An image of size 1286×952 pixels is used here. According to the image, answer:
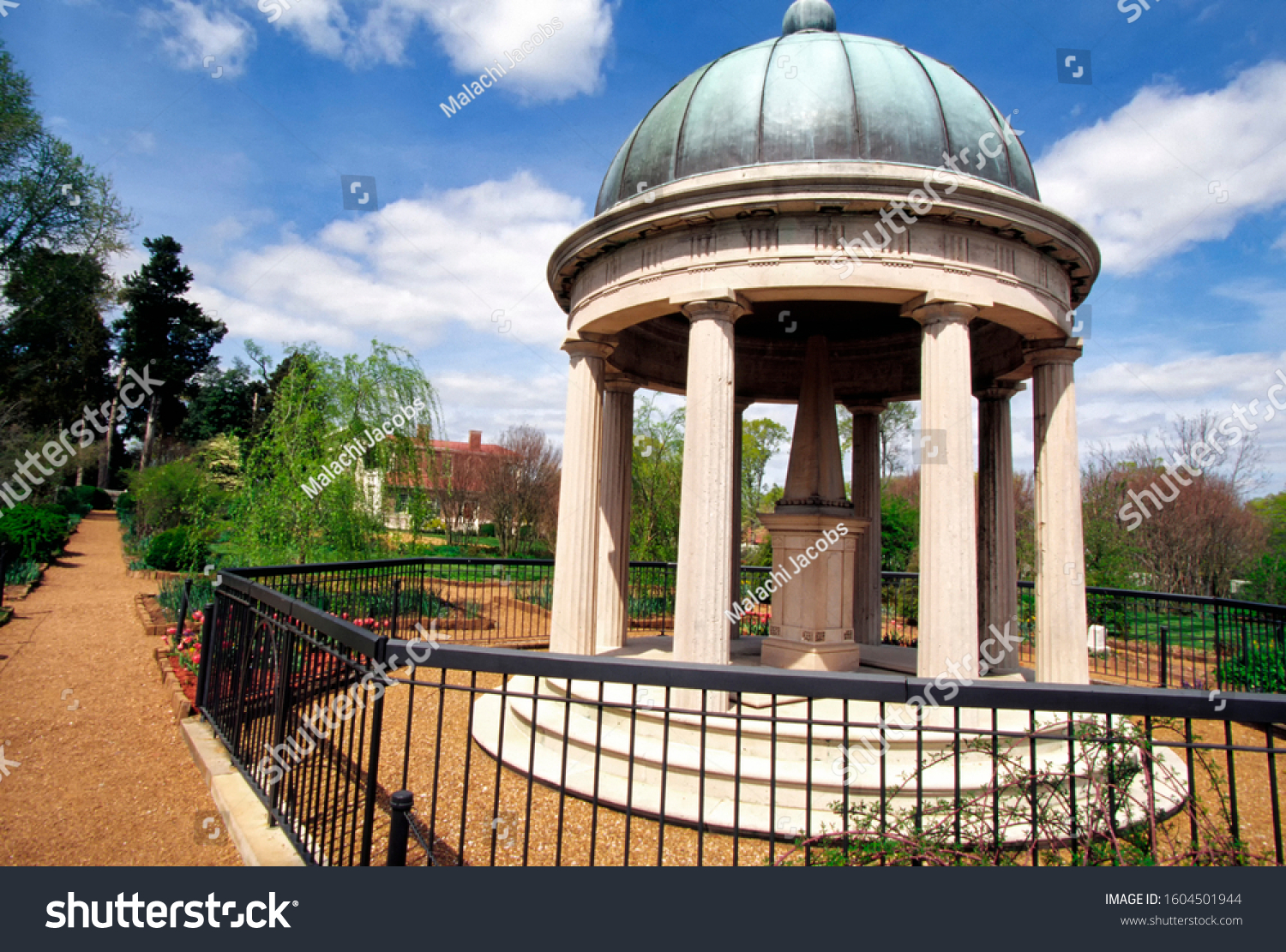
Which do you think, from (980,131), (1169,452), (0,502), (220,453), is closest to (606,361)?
(980,131)

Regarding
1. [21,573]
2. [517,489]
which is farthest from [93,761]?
[517,489]

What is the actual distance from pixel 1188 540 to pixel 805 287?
65.6ft

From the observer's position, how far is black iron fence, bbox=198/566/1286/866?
10.1 ft

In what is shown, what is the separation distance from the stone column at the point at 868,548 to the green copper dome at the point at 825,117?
15.1 feet

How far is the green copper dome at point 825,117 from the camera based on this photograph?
7445 millimetres

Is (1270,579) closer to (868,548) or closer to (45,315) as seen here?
(868,548)

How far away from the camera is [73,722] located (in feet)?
25.9

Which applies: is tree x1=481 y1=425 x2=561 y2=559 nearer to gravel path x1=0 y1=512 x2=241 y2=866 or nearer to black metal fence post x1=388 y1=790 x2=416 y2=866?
gravel path x1=0 y1=512 x2=241 y2=866

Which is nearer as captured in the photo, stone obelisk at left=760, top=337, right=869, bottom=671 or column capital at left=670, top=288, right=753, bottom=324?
column capital at left=670, top=288, right=753, bottom=324

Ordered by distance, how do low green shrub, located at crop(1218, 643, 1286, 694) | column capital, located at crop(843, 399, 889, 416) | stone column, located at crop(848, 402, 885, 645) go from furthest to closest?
1. column capital, located at crop(843, 399, 889, 416)
2. stone column, located at crop(848, 402, 885, 645)
3. low green shrub, located at crop(1218, 643, 1286, 694)

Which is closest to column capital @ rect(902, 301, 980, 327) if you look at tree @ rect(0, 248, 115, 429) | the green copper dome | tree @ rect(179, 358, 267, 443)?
the green copper dome

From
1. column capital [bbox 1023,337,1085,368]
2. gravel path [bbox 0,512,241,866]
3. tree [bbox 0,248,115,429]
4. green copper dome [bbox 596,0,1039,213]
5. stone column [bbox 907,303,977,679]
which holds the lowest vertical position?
gravel path [bbox 0,512,241,866]

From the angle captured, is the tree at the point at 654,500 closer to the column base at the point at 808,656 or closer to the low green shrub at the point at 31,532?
the column base at the point at 808,656

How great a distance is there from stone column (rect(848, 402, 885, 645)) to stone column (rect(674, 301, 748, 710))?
4968 mm
